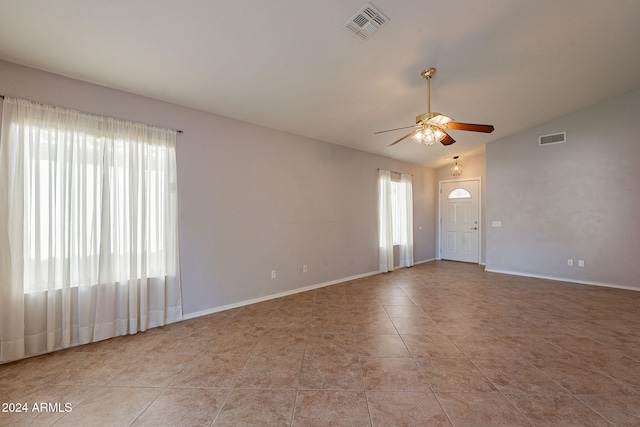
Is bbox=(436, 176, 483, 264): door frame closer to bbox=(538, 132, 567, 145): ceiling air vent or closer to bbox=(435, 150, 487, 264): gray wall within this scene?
bbox=(435, 150, 487, 264): gray wall

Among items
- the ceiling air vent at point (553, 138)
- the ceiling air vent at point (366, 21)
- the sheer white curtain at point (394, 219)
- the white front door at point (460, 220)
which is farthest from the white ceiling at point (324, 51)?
the white front door at point (460, 220)

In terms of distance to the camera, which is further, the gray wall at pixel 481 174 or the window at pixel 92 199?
the gray wall at pixel 481 174

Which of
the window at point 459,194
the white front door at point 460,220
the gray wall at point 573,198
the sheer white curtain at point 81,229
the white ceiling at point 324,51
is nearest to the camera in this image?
the white ceiling at point 324,51

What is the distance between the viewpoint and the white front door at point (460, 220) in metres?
6.82

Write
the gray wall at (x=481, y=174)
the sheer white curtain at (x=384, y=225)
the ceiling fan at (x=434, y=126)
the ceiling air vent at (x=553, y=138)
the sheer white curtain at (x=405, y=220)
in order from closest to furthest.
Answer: the ceiling fan at (x=434, y=126) < the ceiling air vent at (x=553, y=138) < the sheer white curtain at (x=384, y=225) < the sheer white curtain at (x=405, y=220) < the gray wall at (x=481, y=174)

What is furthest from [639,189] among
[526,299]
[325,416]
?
[325,416]

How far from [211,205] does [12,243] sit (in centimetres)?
179

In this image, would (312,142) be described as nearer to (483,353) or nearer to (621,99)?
(483,353)

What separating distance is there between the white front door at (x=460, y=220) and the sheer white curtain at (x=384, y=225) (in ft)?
8.74

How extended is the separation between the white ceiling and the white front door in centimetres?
328

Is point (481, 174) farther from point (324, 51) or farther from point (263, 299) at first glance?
point (263, 299)

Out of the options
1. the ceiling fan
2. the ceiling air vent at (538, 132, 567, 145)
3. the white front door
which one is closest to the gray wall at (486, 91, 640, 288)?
the ceiling air vent at (538, 132, 567, 145)

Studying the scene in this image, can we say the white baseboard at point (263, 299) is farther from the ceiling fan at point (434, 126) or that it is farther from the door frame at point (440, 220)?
the door frame at point (440, 220)

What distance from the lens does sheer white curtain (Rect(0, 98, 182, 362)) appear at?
227cm
